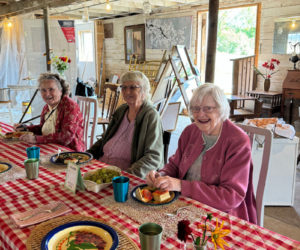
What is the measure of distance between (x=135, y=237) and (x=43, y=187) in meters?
0.59

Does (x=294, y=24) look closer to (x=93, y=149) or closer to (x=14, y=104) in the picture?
(x=93, y=149)

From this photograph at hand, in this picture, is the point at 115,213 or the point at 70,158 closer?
the point at 115,213

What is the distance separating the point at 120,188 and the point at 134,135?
78 cm

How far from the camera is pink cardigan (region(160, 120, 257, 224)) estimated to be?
1232 millimetres

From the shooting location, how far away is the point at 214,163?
1.35 m

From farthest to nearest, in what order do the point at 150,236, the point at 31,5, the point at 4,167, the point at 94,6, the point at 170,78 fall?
1. the point at 94,6
2. the point at 31,5
3. the point at 170,78
4. the point at 4,167
5. the point at 150,236

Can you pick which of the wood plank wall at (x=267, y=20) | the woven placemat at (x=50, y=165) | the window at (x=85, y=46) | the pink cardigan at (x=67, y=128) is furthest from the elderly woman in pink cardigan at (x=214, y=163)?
the window at (x=85, y=46)

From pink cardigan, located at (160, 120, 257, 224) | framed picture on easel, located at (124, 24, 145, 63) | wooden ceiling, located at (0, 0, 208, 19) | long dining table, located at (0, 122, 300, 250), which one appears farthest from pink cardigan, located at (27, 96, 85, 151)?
framed picture on easel, located at (124, 24, 145, 63)

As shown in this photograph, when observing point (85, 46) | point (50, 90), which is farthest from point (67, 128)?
point (85, 46)

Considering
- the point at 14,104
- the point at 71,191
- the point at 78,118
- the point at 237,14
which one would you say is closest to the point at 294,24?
the point at 237,14

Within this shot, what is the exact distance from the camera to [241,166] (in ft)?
4.17

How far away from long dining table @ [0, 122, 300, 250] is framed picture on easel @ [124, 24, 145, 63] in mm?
6865

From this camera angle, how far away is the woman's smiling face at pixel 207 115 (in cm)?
136

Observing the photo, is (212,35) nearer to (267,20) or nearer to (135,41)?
(267,20)
